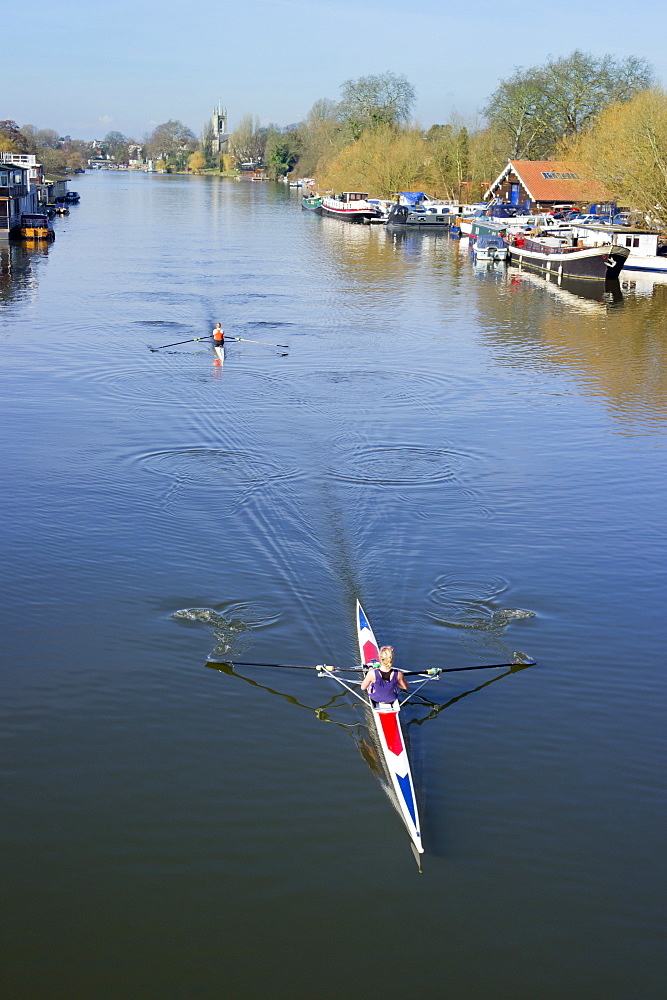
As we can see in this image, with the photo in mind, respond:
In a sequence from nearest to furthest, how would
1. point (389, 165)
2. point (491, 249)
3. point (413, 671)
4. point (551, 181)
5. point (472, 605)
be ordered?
1. point (413, 671)
2. point (472, 605)
3. point (491, 249)
4. point (551, 181)
5. point (389, 165)

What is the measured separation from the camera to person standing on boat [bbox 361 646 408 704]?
1434 centimetres

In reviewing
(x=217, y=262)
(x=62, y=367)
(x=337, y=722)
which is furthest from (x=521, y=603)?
(x=217, y=262)

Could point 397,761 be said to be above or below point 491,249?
below

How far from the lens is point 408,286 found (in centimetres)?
6531

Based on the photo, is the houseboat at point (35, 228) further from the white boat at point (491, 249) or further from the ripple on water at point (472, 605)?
the ripple on water at point (472, 605)

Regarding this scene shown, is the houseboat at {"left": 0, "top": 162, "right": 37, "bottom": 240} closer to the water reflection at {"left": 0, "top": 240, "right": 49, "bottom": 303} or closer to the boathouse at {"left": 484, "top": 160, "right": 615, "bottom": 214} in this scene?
the water reflection at {"left": 0, "top": 240, "right": 49, "bottom": 303}

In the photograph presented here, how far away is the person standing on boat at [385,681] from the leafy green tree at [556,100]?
12128 cm


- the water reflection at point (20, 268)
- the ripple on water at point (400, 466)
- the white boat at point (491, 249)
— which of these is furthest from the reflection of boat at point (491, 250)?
the ripple on water at point (400, 466)

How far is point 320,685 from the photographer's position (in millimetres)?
15898

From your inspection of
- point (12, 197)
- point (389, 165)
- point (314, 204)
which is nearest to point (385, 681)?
point (12, 197)

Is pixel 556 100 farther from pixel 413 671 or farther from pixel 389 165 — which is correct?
pixel 413 671

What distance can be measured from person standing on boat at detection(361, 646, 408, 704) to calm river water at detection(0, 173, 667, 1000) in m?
0.77

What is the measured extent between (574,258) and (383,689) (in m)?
61.2

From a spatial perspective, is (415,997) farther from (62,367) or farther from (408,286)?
(408,286)
